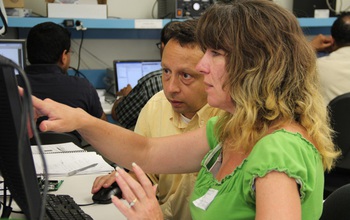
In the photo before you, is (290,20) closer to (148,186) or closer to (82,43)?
(148,186)

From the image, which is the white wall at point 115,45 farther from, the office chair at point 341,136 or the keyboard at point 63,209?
the keyboard at point 63,209

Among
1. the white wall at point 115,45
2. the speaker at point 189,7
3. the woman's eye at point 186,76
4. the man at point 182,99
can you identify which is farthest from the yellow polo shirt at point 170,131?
the white wall at point 115,45

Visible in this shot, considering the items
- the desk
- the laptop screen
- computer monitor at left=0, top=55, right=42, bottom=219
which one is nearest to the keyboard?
the desk

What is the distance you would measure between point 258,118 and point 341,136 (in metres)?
1.46

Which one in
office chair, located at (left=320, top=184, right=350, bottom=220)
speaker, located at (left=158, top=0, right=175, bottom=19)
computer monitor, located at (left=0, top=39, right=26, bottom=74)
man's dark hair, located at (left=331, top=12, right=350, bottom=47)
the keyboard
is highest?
speaker, located at (left=158, top=0, right=175, bottom=19)

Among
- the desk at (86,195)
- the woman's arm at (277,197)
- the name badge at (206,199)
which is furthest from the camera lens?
the desk at (86,195)

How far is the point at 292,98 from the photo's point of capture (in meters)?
1.15

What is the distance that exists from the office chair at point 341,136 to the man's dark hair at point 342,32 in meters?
0.76

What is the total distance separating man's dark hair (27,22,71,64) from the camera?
301 cm

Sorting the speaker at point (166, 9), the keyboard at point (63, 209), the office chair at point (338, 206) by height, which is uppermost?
the speaker at point (166, 9)

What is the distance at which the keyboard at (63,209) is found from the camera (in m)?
1.28

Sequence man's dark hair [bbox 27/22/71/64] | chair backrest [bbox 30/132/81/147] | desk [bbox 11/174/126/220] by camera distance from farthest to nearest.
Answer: man's dark hair [bbox 27/22/71/64]
chair backrest [bbox 30/132/81/147]
desk [bbox 11/174/126/220]

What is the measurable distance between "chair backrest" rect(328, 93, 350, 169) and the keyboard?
143 centimetres

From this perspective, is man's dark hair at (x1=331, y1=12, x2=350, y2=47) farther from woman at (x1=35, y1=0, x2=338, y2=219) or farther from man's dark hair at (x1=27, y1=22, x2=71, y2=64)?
woman at (x1=35, y1=0, x2=338, y2=219)
